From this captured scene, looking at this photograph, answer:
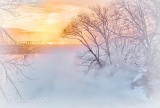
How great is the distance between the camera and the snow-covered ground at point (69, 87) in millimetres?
2684

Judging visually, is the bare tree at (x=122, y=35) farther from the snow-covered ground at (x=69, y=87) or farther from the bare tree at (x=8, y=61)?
the bare tree at (x=8, y=61)

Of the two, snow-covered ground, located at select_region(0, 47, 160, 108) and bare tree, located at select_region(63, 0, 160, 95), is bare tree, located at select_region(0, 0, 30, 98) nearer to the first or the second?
snow-covered ground, located at select_region(0, 47, 160, 108)

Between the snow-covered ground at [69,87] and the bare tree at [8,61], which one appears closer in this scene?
the bare tree at [8,61]

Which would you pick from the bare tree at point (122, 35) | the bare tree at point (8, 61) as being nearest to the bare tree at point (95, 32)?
the bare tree at point (122, 35)

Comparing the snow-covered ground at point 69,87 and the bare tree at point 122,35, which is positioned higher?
the bare tree at point 122,35

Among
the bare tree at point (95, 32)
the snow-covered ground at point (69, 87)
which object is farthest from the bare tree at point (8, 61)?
the bare tree at point (95, 32)

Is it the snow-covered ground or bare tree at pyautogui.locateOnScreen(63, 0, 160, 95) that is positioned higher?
bare tree at pyautogui.locateOnScreen(63, 0, 160, 95)

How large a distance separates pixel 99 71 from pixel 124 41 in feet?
1.15

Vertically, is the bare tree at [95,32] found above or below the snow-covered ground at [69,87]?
above

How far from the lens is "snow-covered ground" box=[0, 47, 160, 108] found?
2684mm

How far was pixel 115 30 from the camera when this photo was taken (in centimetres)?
281

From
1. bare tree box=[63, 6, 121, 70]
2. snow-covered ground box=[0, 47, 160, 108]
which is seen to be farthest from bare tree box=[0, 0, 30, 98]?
bare tree box=[63, 6, 121, 70]

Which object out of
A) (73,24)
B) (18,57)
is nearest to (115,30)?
(73,24)

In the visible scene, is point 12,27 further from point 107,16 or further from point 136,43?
point 136,43
